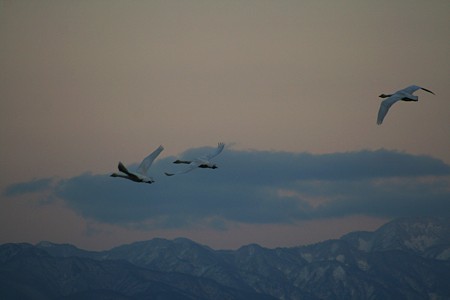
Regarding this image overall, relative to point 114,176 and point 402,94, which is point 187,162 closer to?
point 114,176

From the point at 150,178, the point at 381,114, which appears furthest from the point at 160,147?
the point at 381,114

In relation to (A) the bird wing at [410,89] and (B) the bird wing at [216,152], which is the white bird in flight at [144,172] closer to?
(B) the bird wing at [216,152]

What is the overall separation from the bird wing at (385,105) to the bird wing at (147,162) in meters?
28.2

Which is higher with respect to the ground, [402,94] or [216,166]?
[402,94]

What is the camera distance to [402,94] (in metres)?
118

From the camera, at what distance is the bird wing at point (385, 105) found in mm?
107550

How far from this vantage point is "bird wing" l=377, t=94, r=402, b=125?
107550 millimetres

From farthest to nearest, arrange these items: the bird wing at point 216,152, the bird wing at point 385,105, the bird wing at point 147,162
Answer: the bird wing at point 216,152 → the bird wing at point 147,162 → the bird wing at point 385,105

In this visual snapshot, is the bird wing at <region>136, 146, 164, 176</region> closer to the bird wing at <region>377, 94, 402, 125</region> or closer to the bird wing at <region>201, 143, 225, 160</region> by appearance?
the bird wing at <region>201, 143, 225, 160</region>

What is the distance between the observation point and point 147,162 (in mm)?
119688

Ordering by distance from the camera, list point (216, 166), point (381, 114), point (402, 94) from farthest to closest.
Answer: point (216, 166) → point (402, 94) → point (381, 114)

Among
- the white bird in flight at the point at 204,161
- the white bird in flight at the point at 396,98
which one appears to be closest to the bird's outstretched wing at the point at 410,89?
the white bird in flight at the point at 396,98

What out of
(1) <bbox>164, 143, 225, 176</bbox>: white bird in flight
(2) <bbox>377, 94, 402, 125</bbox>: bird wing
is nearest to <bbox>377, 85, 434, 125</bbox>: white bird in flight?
(2) <bbox>377, 94, 402, 125</bbox>: bird wing

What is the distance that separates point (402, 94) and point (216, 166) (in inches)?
1084
